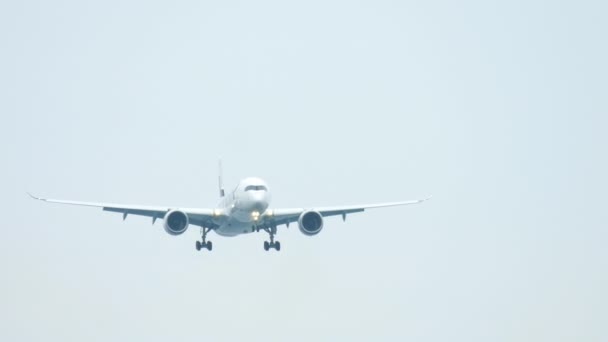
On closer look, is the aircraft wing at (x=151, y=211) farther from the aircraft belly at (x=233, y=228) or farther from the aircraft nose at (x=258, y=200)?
the aircraft nose at (x=258, y=200)

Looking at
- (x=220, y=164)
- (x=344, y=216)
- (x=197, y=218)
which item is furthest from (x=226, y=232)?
(x=220, y=164)

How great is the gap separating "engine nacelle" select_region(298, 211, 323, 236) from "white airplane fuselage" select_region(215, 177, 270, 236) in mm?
3548

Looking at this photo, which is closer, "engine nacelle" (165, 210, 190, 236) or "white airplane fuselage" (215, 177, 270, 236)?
"white airplane fuselage" (215, 177, 270, 236)

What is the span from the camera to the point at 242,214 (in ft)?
306

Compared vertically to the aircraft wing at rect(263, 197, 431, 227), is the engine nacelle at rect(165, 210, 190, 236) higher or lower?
lower

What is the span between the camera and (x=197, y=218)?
97.9m

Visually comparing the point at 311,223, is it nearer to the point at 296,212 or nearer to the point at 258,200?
the point at 296,212

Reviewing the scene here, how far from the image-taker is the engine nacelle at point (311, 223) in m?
96.4

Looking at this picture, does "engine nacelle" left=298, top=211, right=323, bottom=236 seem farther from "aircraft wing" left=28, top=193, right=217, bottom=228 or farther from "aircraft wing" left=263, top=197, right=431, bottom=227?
"aircraft wing" left=28, top=193, right=217, bottom=228

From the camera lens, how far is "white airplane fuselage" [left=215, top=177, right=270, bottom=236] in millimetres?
91750

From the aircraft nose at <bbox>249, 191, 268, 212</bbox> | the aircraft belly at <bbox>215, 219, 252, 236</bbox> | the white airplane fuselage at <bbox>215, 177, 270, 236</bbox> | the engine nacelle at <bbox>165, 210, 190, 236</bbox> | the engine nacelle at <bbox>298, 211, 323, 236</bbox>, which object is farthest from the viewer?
the engine nacelle at <bbox>298, 211, 323, 236</bbox>

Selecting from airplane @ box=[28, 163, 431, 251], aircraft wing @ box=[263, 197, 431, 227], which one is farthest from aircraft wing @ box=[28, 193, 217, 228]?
aircraft wing @ box=[263, 197, 431, 227]

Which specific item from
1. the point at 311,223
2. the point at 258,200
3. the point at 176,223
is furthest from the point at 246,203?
the point at 311,223

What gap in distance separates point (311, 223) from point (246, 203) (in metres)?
6.65
